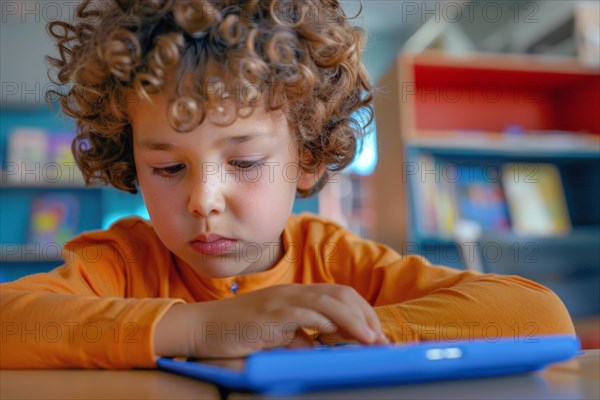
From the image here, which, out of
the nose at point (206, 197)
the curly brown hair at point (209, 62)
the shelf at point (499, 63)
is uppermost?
the shelf at point (499, 63)

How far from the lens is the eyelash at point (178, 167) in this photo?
31.6 inches

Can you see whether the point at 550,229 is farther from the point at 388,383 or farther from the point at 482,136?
the point at 388,383

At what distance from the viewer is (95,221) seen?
156 inches

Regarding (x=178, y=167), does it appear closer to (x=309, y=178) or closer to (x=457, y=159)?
(x=309, y=178)

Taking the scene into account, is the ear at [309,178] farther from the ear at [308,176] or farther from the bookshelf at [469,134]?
the bookshelf at [469,134]

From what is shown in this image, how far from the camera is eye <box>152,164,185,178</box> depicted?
803 millimetres

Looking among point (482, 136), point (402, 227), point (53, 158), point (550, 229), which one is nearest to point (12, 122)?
point (53, 158)

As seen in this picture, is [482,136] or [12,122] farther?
[12,122]

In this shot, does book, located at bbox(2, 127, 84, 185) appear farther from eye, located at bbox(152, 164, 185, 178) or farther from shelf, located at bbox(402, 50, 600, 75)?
eye, located at bbox(152, 164, 185, 178)

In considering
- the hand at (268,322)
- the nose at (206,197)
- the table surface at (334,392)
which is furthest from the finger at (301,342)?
the nose at (206,197)

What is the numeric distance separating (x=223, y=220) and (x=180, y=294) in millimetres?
234

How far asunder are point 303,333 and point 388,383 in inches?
7.0

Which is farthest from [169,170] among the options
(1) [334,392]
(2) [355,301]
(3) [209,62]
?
(1) [334,392]

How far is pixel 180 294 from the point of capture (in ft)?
3.22
